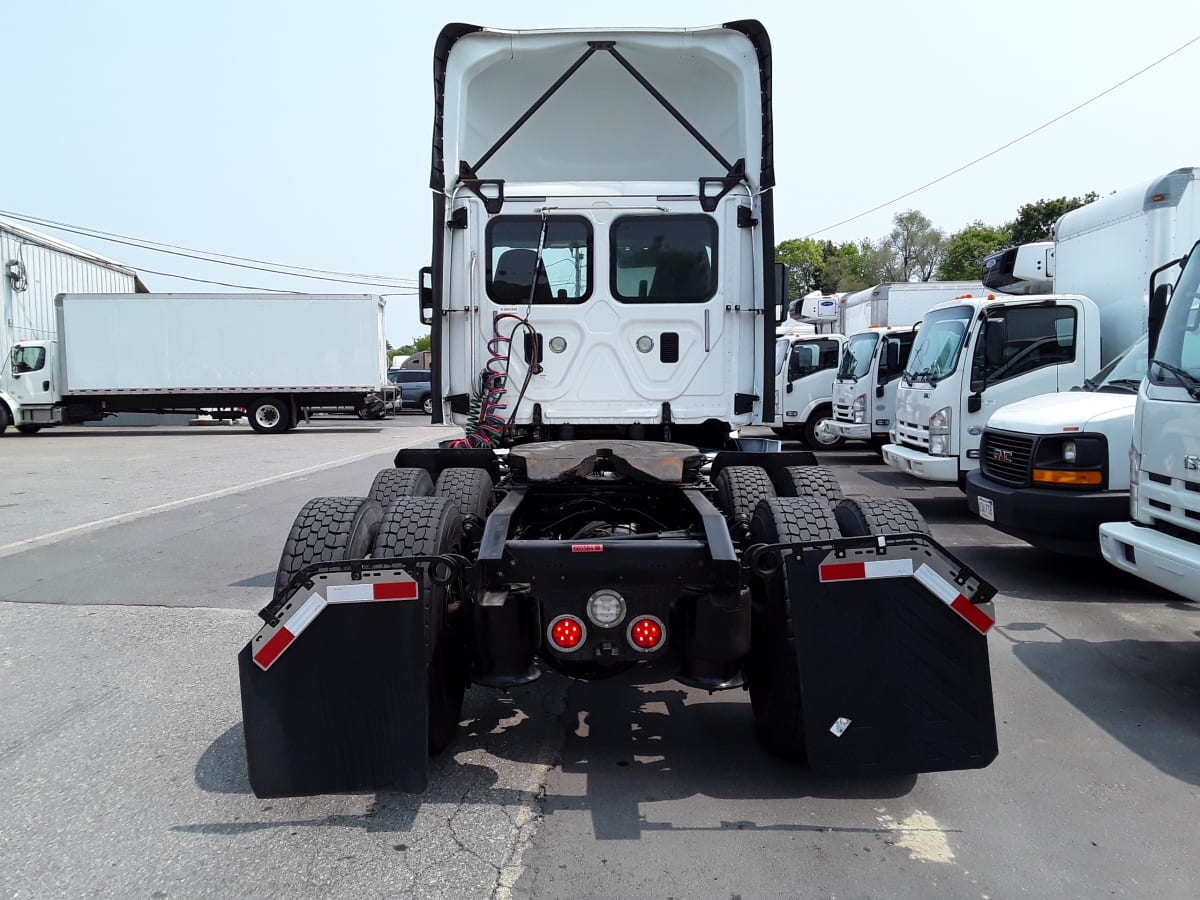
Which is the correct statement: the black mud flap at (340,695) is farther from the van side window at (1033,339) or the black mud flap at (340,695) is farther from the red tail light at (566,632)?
the van side window at (1033,339)

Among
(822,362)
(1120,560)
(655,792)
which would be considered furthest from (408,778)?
(822,362)

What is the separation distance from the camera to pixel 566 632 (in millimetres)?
3430

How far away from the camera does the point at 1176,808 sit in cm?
340

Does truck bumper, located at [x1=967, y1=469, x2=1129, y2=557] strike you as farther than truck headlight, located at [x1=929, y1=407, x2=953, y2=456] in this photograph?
No

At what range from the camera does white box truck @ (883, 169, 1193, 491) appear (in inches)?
352

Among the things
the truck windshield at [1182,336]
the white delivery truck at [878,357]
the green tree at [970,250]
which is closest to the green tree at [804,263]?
the green tree at [970,250]

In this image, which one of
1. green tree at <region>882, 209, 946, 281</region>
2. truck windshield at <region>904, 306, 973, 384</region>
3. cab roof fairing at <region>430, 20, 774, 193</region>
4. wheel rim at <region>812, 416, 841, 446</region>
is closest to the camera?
cab roof fairing at <region>430, 20, 774, 193</region>

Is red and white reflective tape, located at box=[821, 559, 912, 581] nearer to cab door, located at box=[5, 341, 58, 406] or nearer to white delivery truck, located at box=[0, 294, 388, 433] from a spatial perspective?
white delivery truck, located at box=[0, 294, 388, 433]

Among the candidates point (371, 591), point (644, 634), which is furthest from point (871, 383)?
point (371, 591)

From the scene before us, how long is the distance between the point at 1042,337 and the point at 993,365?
544 millimetres

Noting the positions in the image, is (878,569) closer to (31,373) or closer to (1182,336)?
(1182,336)

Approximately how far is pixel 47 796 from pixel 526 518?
234 centimetres

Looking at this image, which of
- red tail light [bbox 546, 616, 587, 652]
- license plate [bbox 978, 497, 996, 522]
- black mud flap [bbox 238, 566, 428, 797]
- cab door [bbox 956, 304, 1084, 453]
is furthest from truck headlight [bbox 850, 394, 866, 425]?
black mud flap [bbox 238, 566, 428, 797]

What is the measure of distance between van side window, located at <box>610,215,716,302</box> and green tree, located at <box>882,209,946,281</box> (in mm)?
70861
